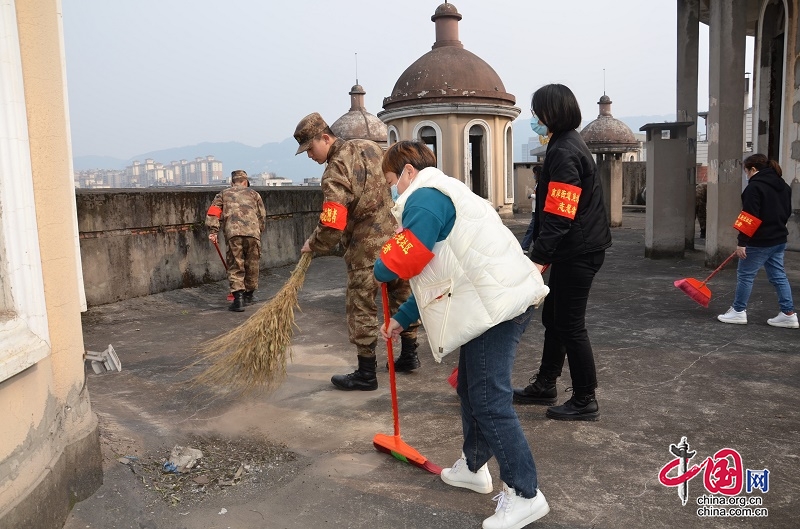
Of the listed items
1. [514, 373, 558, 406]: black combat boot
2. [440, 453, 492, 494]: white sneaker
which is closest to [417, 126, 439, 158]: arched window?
[514, 373, 558, 406]: black combat boot

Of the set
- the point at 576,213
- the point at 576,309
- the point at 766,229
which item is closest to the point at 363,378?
the point at 576,309

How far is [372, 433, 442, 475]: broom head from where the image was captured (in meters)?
3.57

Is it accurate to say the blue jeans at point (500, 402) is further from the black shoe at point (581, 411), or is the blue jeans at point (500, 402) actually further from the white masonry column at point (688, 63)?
the white masonry column at point (688, 63)

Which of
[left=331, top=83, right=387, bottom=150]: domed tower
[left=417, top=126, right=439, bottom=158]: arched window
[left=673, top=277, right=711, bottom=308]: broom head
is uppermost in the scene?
[left=331, top=83, right=387, bottom=150]: domed tower

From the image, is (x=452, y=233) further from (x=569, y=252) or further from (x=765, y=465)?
(x=765, y=465)

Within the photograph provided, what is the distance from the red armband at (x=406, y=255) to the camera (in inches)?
112

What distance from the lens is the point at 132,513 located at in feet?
10.5

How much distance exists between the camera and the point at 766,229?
20.7 ft

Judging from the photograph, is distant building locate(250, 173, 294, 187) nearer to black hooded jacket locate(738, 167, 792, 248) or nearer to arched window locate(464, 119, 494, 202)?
arched window locate(464, 119, 494, 202)

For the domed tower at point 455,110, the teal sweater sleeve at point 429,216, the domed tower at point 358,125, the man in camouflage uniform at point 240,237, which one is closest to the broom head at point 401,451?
the teal sweater sleeve at point 429,216

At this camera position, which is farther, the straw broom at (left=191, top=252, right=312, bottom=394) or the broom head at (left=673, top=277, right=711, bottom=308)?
the broom head at (left=673, top=277, right=711, bottom=308)

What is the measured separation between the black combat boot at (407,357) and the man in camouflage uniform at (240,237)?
3.61 meters

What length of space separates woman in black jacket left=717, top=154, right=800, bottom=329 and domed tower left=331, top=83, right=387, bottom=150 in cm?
2048

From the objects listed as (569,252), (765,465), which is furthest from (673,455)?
(569,252)
